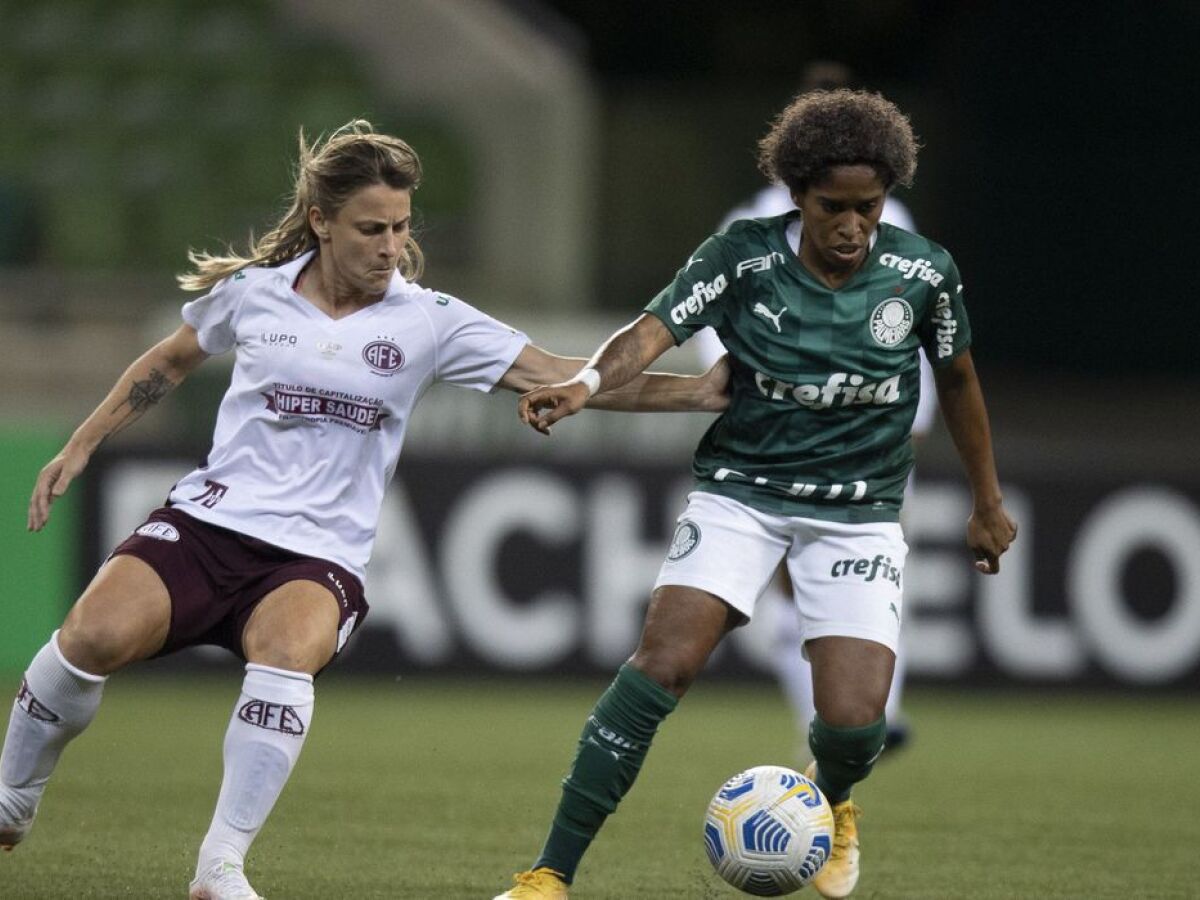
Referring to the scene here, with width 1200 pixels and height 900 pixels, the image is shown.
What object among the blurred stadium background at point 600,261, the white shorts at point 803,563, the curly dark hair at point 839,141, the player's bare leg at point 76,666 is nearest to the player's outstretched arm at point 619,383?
the white shorts at point 803,563

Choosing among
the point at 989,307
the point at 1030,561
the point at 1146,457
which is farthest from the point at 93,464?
the point at 989,307

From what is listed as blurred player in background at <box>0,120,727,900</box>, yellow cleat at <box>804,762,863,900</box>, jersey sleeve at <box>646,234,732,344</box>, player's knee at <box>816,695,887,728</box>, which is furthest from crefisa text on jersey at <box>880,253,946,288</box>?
yellow cleat at <box>804,762,863,900</box>

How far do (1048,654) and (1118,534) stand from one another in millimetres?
693

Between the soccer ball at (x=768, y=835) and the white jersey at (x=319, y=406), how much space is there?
1064 mm

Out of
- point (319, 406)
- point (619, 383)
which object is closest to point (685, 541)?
point (619, 383)

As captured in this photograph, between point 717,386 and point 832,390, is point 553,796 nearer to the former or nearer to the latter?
point 717,386

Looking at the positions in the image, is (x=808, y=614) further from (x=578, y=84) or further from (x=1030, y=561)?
(x=578, y=84)

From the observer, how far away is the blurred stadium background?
34.2 ft

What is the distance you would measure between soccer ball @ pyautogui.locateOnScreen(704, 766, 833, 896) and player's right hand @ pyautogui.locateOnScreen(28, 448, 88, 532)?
174 cm

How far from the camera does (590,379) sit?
4.84 meters

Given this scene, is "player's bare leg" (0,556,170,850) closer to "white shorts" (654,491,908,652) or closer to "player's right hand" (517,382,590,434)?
"player's right hand" (517,382,590,434)

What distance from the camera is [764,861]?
15.8ft

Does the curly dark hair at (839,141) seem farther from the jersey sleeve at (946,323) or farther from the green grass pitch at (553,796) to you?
the green grass pitch at (553,796)

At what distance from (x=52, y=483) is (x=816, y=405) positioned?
6.08 ft
